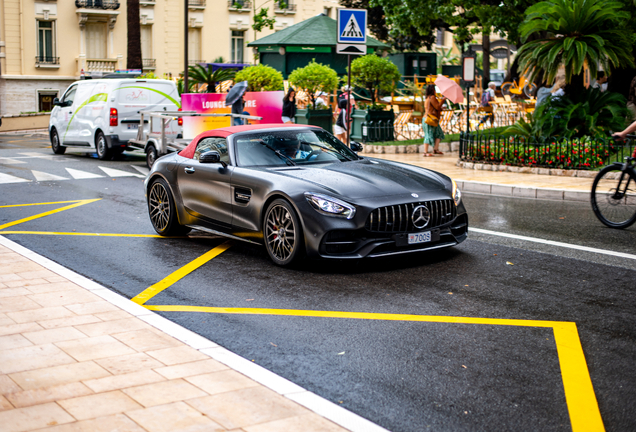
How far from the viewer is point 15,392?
13.6 ft

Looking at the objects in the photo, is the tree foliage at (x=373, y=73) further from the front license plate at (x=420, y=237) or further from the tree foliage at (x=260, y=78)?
the front license plate at (x=420, y=237)

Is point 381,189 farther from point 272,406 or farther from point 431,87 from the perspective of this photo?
point 431,87

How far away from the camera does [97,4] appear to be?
47.1 meters

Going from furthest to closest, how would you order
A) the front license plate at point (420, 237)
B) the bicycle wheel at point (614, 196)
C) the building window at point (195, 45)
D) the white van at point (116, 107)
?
1. the building window at point (195, 45)
2. the white van at point (116, 107)
3. the bicycle wheel at point (614, 196)
4. the front license plate at point (420, 237)

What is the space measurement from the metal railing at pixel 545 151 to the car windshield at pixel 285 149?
24.5 feet

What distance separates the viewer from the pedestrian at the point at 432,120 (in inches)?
767

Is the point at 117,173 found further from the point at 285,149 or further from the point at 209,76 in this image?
the point at 209,76

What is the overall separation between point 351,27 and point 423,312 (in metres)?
10.1

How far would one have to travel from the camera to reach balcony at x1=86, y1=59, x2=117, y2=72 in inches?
1857

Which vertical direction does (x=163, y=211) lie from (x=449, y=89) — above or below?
below

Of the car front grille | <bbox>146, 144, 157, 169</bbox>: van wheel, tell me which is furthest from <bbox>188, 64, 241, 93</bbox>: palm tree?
the car front grille

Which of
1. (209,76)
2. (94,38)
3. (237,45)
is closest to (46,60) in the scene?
(94,38)

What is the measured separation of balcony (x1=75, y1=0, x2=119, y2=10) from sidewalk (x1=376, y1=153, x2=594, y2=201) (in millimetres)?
36392

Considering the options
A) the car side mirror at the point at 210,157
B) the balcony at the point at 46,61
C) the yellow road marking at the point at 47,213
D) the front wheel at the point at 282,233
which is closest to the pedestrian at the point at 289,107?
the yellow road marking at the point at 47,213
